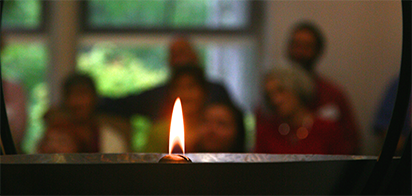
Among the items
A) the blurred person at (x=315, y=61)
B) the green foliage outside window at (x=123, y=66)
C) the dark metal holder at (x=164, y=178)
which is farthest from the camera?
the green foliage outside window at (x=123, y=66)

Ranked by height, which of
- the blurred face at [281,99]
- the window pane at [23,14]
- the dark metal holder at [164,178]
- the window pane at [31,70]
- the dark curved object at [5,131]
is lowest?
the window pane at [31,70]

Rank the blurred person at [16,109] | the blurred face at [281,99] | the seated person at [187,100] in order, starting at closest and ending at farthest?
the seated person at [187,100], the blurred face at [281,99], the blurred person at [16,109]

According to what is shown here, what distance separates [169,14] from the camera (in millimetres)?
2982

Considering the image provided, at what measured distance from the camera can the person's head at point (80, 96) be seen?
179cm

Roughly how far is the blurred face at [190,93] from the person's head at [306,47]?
520 mm

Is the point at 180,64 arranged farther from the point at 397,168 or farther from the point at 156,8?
the point at 397,168

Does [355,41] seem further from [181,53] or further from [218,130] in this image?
[218,130]

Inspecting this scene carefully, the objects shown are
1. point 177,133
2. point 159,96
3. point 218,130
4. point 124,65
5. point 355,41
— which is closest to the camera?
point 177,133

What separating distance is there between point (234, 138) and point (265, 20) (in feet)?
4.97

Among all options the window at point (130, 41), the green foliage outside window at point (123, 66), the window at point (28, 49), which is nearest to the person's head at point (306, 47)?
the window at point (130, 41)

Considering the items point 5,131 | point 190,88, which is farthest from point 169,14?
point 5,131

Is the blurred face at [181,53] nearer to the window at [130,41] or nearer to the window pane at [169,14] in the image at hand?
the window at [130,41]

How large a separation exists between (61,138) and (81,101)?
12.7 inches

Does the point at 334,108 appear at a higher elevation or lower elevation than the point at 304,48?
lower
